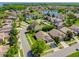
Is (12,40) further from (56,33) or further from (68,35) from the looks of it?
(68,35)

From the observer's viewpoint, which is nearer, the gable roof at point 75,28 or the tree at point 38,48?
the tree at point 38,48

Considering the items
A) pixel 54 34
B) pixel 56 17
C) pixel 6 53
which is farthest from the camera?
pixel 56 17

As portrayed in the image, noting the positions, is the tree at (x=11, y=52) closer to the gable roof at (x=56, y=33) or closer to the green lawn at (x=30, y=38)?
the green lawn at (x=30, y=38)

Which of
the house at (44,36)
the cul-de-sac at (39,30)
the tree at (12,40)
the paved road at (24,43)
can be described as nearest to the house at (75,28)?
the cul-de-sac at (39,30)

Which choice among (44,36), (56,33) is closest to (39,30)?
(44,36)

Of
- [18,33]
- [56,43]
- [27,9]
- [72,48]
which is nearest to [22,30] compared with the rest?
[18,33]

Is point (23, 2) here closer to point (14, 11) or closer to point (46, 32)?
point (14, 11)

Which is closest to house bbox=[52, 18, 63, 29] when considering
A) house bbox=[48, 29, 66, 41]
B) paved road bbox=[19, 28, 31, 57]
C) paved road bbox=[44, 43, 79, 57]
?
house bbox=[48, 29, 66, 41]

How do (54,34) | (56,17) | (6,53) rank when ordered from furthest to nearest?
1. (56,17)
2. (54,34)
3. (6,53)
